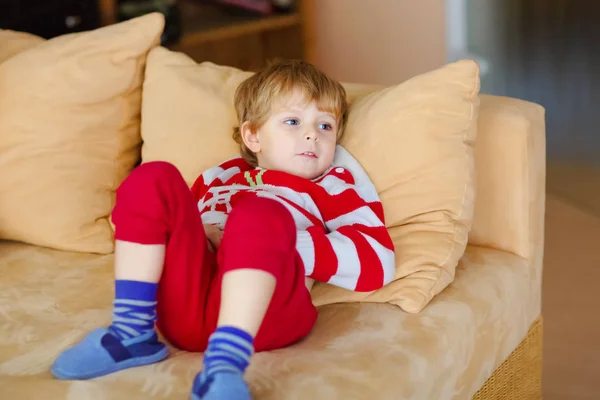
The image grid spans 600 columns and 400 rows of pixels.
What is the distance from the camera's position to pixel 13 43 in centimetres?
203

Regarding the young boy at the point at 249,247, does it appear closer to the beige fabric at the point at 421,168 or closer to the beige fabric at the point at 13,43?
the beige fabric at the point at 421,168

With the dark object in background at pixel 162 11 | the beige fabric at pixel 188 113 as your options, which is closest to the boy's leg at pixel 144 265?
the beige fabric at pixel 188 113

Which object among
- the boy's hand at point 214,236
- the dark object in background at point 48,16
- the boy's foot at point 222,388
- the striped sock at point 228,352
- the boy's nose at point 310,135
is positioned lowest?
the boy's foot at point 222,388

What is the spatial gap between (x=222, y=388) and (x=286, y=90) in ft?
2.29

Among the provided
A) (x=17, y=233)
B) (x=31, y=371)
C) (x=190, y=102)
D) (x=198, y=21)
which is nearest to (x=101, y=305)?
(x=31, y=371)

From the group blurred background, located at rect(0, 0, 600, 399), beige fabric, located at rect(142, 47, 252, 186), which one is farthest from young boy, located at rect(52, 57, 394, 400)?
blurred background, located at rect(0, 0, 600, 399)

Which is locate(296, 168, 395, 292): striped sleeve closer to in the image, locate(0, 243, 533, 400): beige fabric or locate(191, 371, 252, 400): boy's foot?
locate(0, 243, 533, 400): beige fabric

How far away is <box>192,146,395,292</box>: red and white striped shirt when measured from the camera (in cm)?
142

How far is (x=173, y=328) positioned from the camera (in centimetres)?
138

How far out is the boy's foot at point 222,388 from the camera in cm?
113

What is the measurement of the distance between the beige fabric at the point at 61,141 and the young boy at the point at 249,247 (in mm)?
334

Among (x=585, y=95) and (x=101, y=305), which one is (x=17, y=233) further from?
(x=585, y=95)

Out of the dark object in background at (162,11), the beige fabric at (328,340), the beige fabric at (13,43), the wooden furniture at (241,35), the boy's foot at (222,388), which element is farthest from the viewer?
the wooden furniture at (241,35)

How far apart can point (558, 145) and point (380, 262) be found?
2.05m
